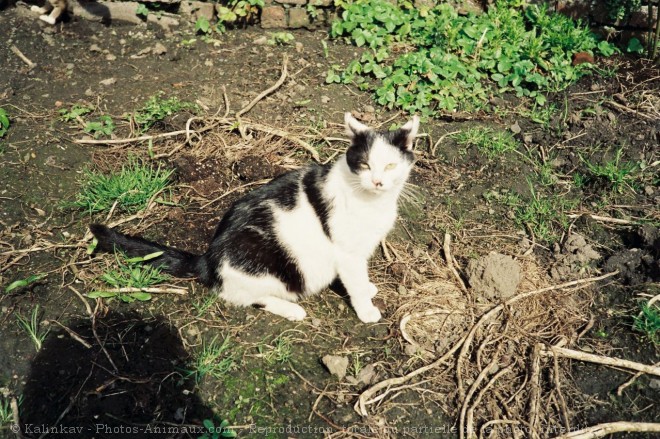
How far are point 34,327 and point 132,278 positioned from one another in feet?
1.76

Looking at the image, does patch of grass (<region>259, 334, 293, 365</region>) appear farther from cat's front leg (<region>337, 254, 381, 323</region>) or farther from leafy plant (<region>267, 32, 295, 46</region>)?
leafy plant (<region>267, 32, 295, 46</region>)

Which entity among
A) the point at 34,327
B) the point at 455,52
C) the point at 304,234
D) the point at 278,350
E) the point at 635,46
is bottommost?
the point at 34,327

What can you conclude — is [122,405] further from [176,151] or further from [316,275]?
[176,151]

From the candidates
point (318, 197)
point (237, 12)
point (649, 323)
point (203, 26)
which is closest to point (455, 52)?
point (237, 12)

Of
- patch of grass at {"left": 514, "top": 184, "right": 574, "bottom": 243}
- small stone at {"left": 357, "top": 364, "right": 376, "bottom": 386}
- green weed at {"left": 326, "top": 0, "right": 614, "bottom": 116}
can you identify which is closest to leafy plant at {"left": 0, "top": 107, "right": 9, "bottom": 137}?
green weed at {"left": 326, "top": 0, "right": 614, "bottom": 116}

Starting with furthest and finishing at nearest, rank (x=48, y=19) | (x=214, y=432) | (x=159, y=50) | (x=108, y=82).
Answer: (x=48, y=19)
(x=159, y=50)
(x=108, y=82)
(x=214, y=432)

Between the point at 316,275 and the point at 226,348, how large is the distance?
64 cm

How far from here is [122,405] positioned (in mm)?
2445

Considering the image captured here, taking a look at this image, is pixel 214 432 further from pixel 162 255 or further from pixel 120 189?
pixel 120 189

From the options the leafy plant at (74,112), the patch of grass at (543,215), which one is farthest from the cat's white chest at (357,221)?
the leafy plant at (74,112)

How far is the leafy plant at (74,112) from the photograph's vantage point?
3.96 meters

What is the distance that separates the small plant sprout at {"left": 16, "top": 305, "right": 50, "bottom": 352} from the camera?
104 inches

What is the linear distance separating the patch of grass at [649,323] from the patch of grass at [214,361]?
88.8 inches

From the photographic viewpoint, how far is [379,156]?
102 inches
